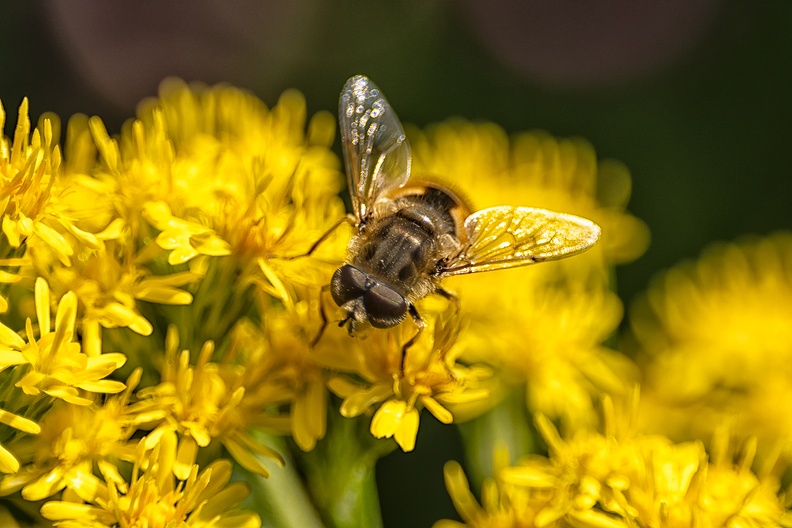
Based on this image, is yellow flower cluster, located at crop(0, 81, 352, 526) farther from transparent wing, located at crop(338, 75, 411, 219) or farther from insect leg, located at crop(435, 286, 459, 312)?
insect leg, located at crop(435, 286, 459, 312)

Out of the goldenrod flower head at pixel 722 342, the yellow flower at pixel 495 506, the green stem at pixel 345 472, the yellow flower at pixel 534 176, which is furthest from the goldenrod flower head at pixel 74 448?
the yellow flower at pixel 534 176

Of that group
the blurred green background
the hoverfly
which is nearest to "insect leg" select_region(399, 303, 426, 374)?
the hoverfly

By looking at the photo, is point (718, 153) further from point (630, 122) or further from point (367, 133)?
point (367, 133)

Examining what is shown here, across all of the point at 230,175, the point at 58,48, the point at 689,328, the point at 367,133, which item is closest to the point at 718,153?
the point at 689,328

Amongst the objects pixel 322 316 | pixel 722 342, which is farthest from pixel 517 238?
pixel 722 342

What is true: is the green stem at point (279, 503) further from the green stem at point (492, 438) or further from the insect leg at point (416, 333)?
the green stem at point (492, 438)
